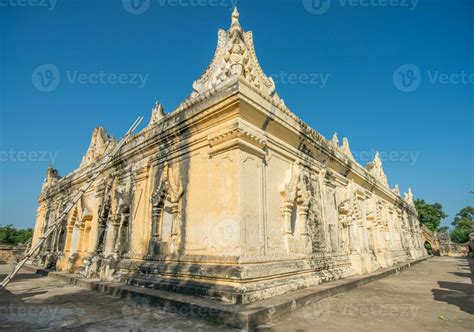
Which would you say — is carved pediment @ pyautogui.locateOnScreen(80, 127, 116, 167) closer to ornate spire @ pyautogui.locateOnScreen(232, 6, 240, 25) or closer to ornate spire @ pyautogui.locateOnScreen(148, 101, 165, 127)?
ornate spire @ pyautogui.locateOnScreen(148, 101, 165, 127)

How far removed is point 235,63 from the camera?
6340 millimetres

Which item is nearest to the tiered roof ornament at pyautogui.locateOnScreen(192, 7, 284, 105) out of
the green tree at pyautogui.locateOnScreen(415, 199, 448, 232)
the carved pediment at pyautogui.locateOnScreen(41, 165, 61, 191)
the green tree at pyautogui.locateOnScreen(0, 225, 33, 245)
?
the carved pediment at pyautogui.locateOnScreen(41, 165, 61, 191)

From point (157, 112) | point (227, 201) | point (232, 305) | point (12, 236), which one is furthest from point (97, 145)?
point (12, 236)

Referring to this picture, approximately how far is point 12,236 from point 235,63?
188 feet

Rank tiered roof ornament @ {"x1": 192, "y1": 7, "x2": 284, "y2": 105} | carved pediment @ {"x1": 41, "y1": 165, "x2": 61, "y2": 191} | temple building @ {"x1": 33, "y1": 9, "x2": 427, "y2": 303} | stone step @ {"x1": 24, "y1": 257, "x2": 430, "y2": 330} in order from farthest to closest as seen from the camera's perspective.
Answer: carved pediment @ {"x1": 41, "y1": 165, "x2": 61, "y2": 191}
tiered roof ornament @ {"x1": 192, "y1": 7, "x2": 284, "y2": 105}
temple building @ {"x1": 33, "y1": 9, "x2": 427, "y2": 303}
stone step @ {"x1": 24, "y1": 257, "x2": 430, "y2": 330}

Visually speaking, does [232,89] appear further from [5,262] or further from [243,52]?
[5,262]

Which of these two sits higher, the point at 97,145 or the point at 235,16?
the point at 235,16

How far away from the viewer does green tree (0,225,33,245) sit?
46000 mm

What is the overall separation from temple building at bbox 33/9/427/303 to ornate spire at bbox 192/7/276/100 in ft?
0.10

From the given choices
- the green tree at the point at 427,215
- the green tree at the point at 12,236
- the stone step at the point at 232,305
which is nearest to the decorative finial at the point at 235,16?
the stone step at the point at 232,305

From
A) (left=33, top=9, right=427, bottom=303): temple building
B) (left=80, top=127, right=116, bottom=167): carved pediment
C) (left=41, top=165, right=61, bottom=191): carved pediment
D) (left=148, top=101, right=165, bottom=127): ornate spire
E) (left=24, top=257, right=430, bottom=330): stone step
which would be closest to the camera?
(left=24, top=257, right=430, bottom=330): stone step

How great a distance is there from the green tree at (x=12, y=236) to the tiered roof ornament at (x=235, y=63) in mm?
51876

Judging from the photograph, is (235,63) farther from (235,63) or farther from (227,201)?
(227,201)

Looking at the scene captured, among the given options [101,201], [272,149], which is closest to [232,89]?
[272,149]
